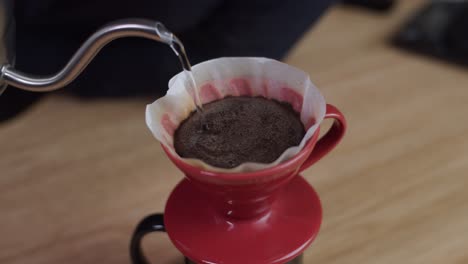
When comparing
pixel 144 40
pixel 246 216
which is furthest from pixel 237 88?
pixel 144 40

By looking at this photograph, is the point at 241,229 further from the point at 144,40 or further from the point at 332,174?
the point at 144,40

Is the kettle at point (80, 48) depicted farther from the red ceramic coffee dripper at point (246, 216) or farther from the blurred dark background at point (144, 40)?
the blurred dark background at point (144, 40)

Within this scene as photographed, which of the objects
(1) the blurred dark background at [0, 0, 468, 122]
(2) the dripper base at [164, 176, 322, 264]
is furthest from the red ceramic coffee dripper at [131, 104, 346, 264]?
(1) the blurred dark background at [0, 0, 468, 122]

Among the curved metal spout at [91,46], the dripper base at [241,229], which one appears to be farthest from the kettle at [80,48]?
the dripper base at [241,229]

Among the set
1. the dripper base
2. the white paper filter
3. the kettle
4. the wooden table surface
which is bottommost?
the wooden table surface

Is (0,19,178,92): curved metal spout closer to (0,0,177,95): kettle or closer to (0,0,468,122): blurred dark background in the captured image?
(0,0,177,95): kettle
